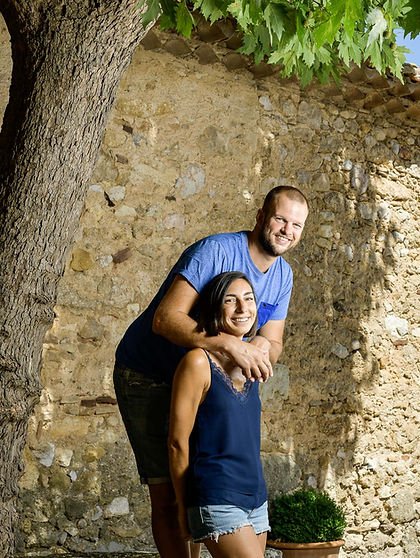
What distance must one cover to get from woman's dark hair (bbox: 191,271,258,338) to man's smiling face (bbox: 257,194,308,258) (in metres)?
0.24

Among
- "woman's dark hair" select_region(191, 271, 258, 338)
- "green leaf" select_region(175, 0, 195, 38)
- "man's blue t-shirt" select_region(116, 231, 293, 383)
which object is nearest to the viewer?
"woman's dark hair" select_region(191, 271, 258, 338)

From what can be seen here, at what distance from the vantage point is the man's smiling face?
309 centimetres

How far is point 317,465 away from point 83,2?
3672 mm

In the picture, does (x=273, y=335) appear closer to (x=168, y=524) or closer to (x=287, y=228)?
(x=287, y=228)

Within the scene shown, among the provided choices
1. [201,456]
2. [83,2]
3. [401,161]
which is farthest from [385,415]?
[83,2]

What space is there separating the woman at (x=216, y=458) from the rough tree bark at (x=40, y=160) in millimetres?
613

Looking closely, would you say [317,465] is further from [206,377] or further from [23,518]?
[206,377]

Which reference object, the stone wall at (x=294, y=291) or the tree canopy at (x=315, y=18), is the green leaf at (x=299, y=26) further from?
the stone wall at (x=294, y=291)

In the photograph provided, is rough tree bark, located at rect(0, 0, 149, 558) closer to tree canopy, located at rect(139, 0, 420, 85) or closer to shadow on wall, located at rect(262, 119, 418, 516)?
tree canopy, located at rect(139, 0, 420, 85)

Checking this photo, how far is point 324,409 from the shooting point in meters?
5.66

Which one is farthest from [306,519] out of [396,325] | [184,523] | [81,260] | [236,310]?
[236,310]

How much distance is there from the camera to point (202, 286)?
116 inches

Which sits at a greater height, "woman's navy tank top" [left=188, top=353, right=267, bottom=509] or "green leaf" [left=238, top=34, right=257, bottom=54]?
"green leaf" [left=238, top=34, right=257, bottom=54]

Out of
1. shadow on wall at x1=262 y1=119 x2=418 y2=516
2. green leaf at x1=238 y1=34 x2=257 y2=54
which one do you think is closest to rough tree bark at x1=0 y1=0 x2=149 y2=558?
green leaf at x1=238 y1=34 x2=257 y2=54
